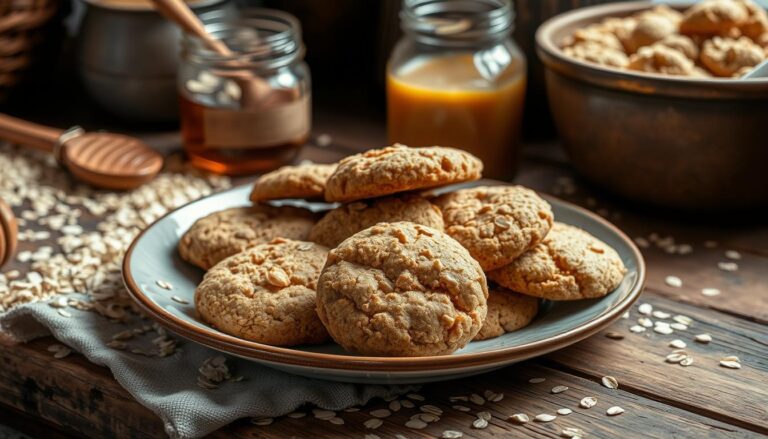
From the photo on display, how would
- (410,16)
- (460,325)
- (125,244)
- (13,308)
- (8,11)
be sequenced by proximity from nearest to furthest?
(460,325) → (13,308) → (125,244) → (410,16) → (8,11)

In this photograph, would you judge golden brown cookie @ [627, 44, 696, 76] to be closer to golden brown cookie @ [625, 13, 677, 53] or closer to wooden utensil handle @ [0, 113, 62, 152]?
golden brown cookie @ [625, 13, 677, 53]

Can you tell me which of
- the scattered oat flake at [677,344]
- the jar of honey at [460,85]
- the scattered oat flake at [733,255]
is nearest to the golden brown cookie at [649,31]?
the jar of honey at [460,85]

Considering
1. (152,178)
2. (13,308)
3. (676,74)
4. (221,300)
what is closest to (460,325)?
(221,300)

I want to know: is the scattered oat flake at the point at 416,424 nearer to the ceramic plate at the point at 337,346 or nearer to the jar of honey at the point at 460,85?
the ceramic plate at the point at 337,346

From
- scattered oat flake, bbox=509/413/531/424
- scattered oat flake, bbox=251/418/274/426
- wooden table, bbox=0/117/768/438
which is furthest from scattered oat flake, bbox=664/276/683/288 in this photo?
scattered oat flake, bbox=251/418/274/426

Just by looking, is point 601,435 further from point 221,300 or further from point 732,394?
point 221,300

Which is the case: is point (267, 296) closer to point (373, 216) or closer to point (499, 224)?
point (373, 216)

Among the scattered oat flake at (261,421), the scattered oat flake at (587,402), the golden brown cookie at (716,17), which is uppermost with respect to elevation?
the golden brown cookie at (716,17)
